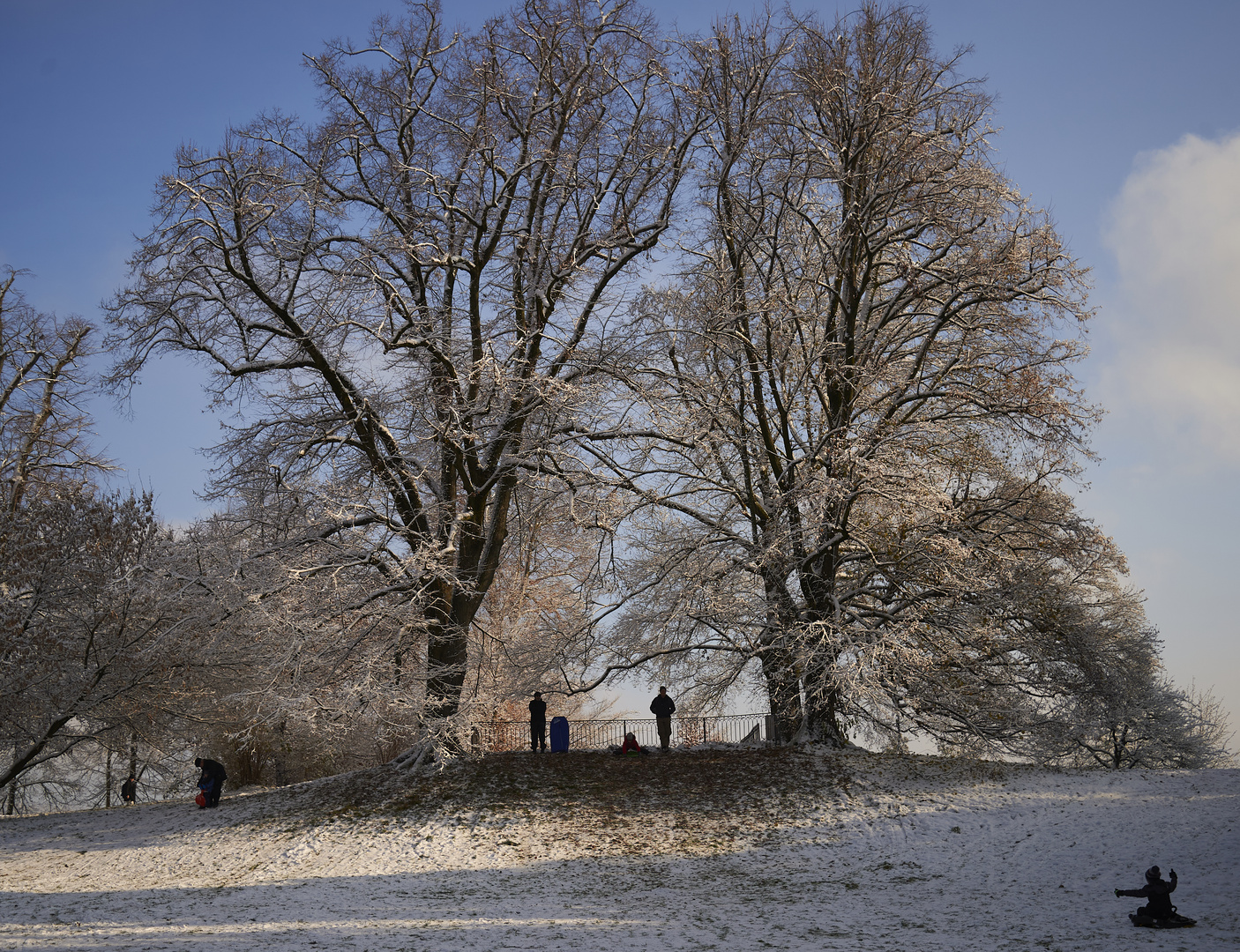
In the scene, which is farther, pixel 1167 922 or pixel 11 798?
pixel 11 798

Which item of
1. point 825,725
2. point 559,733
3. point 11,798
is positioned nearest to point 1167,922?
point 825,725

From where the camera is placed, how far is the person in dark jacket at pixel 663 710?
16422mm

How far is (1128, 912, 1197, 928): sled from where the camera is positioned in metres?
8.45

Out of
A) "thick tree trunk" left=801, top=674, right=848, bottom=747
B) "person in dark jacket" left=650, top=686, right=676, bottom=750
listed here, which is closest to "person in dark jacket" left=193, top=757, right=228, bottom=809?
"person in dark jacket" left=650, top=686, right=676, bottom=750

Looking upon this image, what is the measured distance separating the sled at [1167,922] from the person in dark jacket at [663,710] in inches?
348

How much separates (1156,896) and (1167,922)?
0.24m

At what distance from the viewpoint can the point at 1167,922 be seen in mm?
8469

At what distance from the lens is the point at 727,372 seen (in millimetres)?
16094

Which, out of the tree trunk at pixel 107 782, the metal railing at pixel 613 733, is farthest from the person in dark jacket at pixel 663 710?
the tree trunk at pixel 107 782

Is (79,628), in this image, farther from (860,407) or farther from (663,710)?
(860,407)

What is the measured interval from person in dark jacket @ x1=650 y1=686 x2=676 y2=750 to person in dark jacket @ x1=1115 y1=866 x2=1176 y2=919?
8.81 m

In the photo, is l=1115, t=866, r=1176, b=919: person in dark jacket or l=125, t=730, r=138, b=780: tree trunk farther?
l=125, t=730, r=138, b=780: tree trunk

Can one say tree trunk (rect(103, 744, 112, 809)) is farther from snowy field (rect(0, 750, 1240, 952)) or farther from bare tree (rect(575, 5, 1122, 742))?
bare tree (rect(575, 5, 1122, 742))

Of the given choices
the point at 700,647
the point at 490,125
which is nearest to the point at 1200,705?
the point at 700,647
